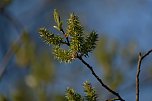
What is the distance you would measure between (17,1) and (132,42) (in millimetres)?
3065

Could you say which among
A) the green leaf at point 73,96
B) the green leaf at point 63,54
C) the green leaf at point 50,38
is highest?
the green leaf at point 50,38

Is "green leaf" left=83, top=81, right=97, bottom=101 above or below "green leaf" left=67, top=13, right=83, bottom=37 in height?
below

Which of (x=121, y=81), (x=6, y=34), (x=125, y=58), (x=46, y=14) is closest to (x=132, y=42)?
(x=125, y=58)

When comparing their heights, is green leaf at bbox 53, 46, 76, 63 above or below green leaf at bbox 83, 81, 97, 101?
above

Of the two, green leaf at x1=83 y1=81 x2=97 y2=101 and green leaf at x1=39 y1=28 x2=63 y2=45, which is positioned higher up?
green leaf at x1=39 y1=28 x2=63 y2=45

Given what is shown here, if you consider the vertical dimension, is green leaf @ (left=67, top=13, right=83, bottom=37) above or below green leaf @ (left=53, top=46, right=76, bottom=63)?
above

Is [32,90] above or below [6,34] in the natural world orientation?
below

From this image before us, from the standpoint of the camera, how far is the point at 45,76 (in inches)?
75.5

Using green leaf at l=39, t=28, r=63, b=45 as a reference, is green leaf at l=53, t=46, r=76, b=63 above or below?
below

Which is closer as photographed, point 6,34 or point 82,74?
point 82,74

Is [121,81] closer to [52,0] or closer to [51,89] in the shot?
[51,89]

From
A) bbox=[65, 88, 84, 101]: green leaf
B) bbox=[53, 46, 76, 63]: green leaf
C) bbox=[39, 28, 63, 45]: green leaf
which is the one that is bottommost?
bbox=[65, 88, 84, 101]: green leaf

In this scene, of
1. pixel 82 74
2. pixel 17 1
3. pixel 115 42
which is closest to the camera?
pixel 115 42

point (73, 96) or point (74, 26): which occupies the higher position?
point (74, 26)
